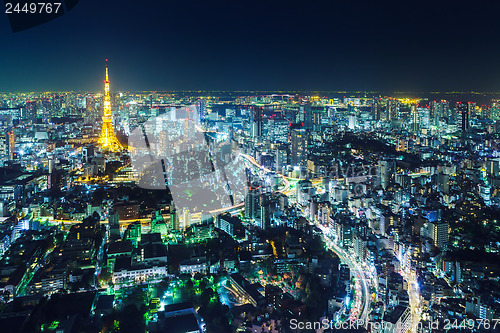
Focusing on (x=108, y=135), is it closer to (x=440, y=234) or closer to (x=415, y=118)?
(x=440, y=234)

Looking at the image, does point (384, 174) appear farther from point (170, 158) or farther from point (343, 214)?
point (170, 158)

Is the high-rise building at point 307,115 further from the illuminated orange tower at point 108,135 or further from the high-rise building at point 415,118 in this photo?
the illuminated orange tower at point 108,135

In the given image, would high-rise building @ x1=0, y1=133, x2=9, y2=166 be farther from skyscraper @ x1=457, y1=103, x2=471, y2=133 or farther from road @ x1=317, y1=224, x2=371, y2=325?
skyscraper @ x1=457, y1=103, x2=471, y2=133

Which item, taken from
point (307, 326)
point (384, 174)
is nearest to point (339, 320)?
point (307, 326)

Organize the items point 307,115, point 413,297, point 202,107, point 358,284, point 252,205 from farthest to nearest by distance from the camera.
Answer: point 307,115 < point 202,107 < point 252,205 < point 358,284 < point 413,297

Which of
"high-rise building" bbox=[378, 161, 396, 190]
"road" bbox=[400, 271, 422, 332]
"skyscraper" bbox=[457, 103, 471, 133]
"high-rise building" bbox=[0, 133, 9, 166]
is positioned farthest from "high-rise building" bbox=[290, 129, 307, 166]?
"high-rise building" bbox=[0, 133, 9, 166]

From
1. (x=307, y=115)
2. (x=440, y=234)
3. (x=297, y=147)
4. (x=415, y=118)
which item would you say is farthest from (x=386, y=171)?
(x=415, y=118)

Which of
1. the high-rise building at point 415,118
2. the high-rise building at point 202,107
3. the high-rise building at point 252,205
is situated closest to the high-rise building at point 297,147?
the high-rise building at point 202,107

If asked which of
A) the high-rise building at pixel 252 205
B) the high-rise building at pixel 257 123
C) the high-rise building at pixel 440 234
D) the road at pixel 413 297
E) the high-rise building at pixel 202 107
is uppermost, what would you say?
the high-rise building at pixel 202 107

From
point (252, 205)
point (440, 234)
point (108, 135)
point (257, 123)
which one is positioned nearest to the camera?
point (440, 234)

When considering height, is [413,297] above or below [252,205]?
below

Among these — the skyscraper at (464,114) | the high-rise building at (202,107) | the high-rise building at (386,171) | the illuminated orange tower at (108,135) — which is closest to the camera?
the high-rise building at (386,171)
